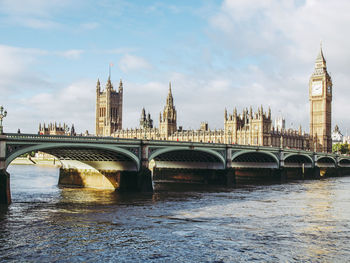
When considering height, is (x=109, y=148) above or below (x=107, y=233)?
above

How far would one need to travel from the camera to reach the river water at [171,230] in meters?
19.9

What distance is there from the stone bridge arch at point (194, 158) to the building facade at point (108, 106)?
367 ft

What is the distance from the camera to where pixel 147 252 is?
66.7 ft

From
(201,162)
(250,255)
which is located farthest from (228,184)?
(250,255)

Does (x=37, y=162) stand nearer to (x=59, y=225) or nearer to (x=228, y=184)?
(x=228, y=184)

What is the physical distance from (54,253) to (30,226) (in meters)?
6.30

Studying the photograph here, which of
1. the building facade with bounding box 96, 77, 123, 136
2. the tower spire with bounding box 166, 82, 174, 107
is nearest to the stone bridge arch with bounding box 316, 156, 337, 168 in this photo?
the tower spire with bounding box 166, 82, 174, 107

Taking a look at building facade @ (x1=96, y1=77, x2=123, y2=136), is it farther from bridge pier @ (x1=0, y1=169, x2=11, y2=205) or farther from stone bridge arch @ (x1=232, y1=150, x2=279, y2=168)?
bridge pier @ (x1=0, y1=169, x2=11, y2=205)

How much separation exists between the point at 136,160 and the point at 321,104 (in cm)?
11553

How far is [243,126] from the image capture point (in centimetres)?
11894

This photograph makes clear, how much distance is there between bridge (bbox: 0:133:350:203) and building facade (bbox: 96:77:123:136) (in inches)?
4207

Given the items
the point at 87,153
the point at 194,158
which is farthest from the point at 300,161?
the point at 87,153

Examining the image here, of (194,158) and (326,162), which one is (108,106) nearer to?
(326,162)

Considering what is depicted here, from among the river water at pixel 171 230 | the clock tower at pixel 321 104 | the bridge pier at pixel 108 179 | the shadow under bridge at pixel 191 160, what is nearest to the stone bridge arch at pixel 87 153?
the bridge pier at pixel 108 179
